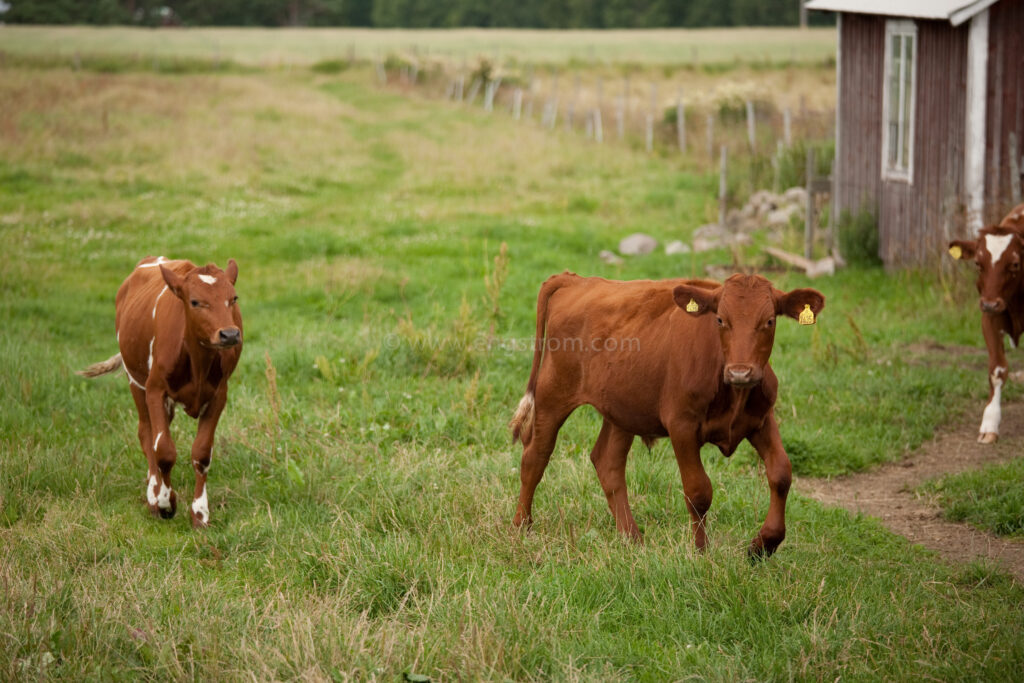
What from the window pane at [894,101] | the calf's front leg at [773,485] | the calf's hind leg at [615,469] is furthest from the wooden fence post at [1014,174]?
the calf's front leg at [773,485]

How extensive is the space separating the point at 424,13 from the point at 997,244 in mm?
86546

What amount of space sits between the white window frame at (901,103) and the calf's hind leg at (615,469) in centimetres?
917

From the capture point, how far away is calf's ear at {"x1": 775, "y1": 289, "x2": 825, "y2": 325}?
17.6ft

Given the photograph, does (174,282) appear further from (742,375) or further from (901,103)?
(901,103)

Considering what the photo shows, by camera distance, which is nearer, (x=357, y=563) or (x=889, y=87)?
(x=357, y=563)

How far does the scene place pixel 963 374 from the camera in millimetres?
9766

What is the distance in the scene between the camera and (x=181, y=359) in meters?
7.19

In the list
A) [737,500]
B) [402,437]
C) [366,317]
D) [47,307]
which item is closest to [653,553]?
[737,500]

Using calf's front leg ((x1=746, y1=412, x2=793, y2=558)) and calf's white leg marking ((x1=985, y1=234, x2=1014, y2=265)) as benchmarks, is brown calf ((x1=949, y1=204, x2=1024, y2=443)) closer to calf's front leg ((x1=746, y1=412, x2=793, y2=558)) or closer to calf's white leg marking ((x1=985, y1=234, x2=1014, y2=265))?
calf's white leg marking ((x1=985, y1=234, x2=1014, y2=265))

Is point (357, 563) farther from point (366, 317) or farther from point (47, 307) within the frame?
point (47, 307)

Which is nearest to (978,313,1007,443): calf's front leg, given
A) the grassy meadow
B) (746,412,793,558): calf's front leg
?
the grassy meadow

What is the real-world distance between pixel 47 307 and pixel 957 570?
407 inches

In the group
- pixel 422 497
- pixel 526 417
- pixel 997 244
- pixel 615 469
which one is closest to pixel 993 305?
pixel 997 244

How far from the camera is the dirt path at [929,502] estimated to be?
6371 millimetres
